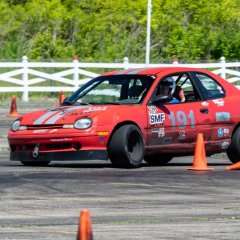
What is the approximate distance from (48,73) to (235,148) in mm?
A: 22241

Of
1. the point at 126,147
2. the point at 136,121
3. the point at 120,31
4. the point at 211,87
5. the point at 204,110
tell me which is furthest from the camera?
the point at 120,31

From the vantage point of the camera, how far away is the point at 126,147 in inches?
581

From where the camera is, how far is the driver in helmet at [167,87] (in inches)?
620

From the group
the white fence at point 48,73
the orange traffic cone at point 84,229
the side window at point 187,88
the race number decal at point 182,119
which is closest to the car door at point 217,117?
the side window at point 187,88

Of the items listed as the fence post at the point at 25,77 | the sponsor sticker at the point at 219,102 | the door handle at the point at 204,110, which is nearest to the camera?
the door handle at the point at 204,110

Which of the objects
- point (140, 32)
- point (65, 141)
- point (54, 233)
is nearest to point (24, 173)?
point (65, 141)

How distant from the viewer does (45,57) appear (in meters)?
43.2

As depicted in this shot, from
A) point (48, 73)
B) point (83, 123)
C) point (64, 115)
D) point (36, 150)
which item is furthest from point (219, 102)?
point (48, 73)

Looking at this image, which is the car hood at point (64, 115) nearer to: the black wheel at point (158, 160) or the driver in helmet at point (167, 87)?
the driver in helmet at point (167, 87)

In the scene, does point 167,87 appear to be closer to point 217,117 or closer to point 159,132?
point 159,132

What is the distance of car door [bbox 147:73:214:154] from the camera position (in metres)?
15.4

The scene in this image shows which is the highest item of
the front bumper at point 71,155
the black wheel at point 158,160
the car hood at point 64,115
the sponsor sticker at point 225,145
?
the car hood at point 64,115

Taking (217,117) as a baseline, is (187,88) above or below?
above

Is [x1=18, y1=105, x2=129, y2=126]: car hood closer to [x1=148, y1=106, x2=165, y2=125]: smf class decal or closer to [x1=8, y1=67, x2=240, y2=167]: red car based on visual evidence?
[x1=8, y1=67, x2=240, y2=167]: red car
